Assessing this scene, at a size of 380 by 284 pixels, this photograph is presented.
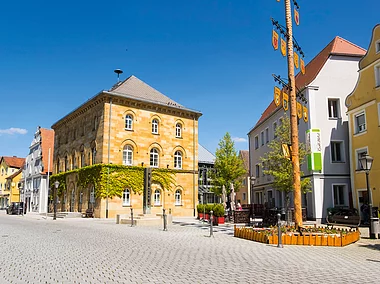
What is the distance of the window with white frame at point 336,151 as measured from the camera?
26380 millimetres

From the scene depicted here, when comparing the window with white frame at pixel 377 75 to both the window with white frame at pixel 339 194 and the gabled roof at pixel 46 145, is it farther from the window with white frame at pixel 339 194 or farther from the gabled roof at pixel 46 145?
the gabled roof at pixel 46 145

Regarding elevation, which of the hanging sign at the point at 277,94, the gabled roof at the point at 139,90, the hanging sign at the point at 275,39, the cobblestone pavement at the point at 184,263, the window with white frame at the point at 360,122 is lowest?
the cobblestone pavement at the point at 184,263

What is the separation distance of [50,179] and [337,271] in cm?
4221

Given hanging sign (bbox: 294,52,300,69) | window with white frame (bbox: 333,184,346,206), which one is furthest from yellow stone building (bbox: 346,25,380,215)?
hanging sign (bbox: 294,52,300,69)

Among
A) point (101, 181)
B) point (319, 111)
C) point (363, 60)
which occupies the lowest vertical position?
point (101, 181)

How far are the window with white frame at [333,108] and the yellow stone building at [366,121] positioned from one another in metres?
2.15

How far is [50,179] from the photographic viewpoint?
44875mm

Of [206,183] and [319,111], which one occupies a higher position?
[319,111]

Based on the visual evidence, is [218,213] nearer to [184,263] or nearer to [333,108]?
[333,108]

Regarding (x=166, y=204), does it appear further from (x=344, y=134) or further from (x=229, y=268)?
(x=229, y=268)

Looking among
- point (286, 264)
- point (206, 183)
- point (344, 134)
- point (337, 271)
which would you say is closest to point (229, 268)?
point (286, 264)

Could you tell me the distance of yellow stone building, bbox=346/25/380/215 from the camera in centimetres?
2209

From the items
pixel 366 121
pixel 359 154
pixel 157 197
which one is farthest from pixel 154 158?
pixel 366 121

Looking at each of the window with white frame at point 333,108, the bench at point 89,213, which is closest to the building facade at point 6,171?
the bench at point 89,213
